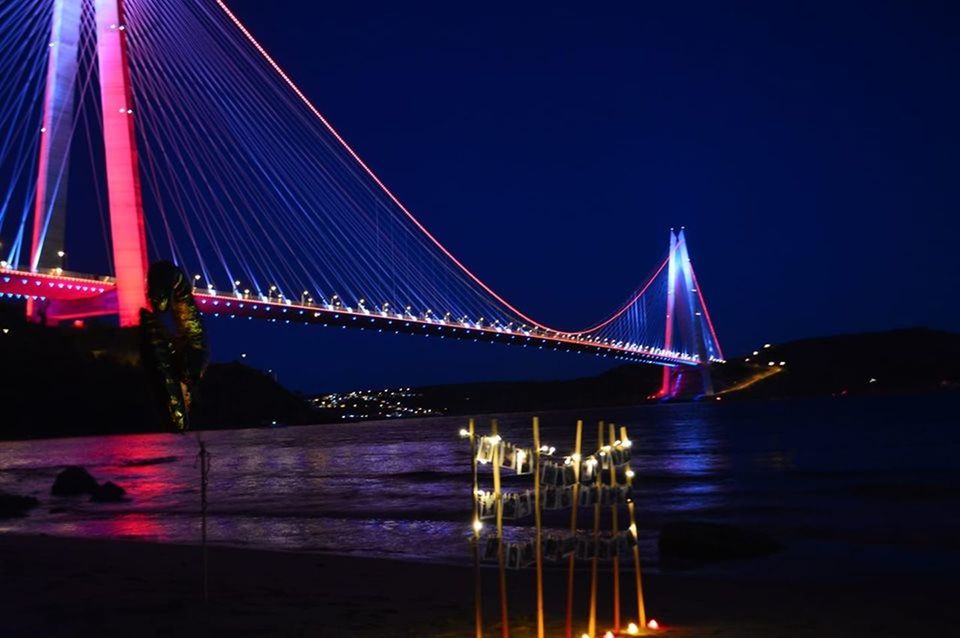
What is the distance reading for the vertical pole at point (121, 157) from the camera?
103 ft

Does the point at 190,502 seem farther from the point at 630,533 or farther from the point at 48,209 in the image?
the point at 48,209

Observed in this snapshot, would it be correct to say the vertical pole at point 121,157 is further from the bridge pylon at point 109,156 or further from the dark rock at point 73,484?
the dark rock at point 73,484

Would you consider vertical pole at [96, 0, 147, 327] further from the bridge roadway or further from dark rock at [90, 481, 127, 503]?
dark rock at [90, 481, 127, 503]

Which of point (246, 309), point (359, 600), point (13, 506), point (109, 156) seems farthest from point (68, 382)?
point (359, 600)

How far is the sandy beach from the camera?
6238 mm

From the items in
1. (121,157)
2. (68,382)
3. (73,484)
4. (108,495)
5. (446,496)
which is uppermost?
(121,157)

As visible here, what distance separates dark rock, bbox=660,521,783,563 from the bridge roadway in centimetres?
3537

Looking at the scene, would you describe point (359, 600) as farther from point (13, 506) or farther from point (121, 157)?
point (121, 157)

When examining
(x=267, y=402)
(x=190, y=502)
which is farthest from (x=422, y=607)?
(x=267, y=402)

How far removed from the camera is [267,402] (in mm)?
86125

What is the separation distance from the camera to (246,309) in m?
46.4

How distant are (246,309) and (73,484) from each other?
27.5 m

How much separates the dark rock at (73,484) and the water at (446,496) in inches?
20.6

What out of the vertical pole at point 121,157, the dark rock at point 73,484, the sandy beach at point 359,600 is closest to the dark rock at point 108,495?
the dark rock at point 73,484
